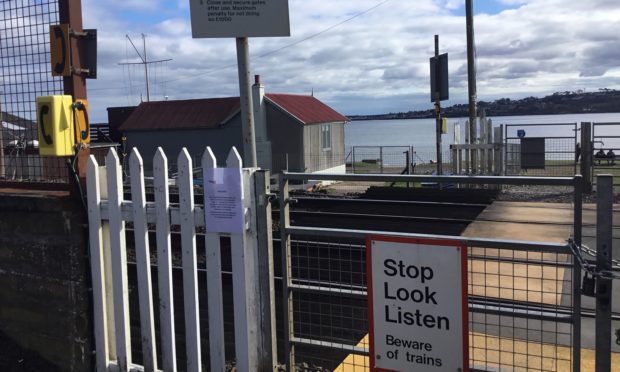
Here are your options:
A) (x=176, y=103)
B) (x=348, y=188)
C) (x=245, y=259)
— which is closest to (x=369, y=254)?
(x=245, y=259)

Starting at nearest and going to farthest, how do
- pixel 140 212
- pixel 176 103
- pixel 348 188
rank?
pixel 140 212
pixel 348 188
pixel 176 103

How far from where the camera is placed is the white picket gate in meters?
4.02

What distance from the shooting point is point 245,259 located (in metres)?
3.97

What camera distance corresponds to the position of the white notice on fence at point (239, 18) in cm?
392

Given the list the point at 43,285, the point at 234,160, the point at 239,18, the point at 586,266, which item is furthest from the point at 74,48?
the point at 586,266

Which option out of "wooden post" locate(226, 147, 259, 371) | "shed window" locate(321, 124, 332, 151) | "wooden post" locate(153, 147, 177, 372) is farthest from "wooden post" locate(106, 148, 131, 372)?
"shed window" locate(321, 124, 332, 151)

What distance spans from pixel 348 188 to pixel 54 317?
21.3 meters

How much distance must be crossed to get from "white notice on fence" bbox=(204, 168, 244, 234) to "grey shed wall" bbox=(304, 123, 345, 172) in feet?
87.2

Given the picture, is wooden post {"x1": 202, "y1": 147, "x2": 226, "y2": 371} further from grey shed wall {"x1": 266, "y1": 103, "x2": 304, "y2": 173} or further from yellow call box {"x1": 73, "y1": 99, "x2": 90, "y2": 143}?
grey shed wall {"x1": 266, "y1": 103, "x2": 304, "y2": 173}

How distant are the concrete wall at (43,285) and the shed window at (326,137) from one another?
27.7m

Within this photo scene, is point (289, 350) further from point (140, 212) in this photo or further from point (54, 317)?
point (54, 317)

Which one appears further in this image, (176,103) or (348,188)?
(176,103)

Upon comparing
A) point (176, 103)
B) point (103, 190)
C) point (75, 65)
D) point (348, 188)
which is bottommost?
point (348, 188)

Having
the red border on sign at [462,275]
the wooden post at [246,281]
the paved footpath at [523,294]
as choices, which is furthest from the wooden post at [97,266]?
the red border on sign at [462,275]
